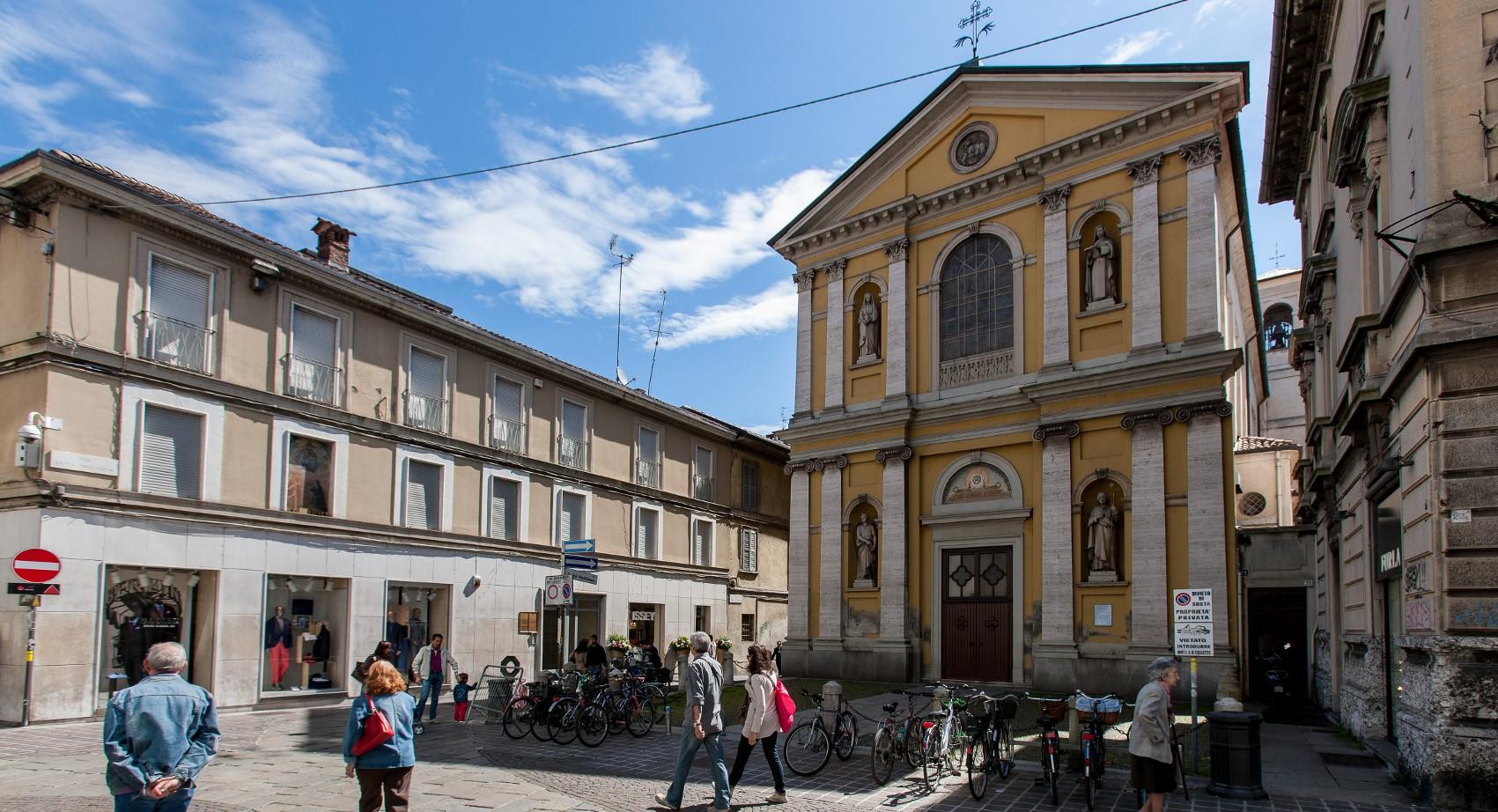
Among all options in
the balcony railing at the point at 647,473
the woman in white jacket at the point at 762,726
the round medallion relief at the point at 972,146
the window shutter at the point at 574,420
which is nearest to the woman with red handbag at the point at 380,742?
the woman in white jacket at the point at 762,726

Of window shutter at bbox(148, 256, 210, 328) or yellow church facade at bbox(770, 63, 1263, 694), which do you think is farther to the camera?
yellow church facade at bbox(770, 63, 1263, 694)

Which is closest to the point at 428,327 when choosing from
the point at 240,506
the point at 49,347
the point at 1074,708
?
the point at 240,506

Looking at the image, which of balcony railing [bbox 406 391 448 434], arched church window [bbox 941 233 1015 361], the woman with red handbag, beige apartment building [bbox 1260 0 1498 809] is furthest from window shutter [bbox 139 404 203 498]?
beige apartment building [bbox 1260 0 1498 809]

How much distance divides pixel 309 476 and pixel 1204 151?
1996 centimetres

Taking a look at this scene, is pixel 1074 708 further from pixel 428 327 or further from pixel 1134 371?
pixel 428 327

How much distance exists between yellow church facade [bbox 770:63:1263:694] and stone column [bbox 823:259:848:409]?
0.07 m

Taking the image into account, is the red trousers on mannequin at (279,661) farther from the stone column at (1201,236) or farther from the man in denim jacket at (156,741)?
the stone column at (1201,236)

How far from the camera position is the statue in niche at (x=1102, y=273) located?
73.6 ft

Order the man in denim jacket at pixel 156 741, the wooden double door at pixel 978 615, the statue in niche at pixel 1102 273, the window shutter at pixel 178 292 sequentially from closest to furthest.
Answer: the man in denim jacket at pixel 156 741
the window shutter at pixel 178 292
the statue in niche at pixel 1102 273
the wooden double door at pixel 978 615

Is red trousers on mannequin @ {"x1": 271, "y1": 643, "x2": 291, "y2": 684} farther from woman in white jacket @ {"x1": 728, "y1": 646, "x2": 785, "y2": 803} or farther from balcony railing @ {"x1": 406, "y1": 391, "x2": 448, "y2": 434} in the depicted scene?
woman in white jacket @ {"x1": 728, "y1": 646, "x2": 785, "y2": 803}

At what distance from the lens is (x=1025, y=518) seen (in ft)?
76.3

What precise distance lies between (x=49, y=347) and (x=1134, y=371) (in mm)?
20184

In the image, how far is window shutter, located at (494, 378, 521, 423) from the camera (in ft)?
87.6

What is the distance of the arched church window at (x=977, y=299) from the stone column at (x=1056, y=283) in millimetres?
1169
